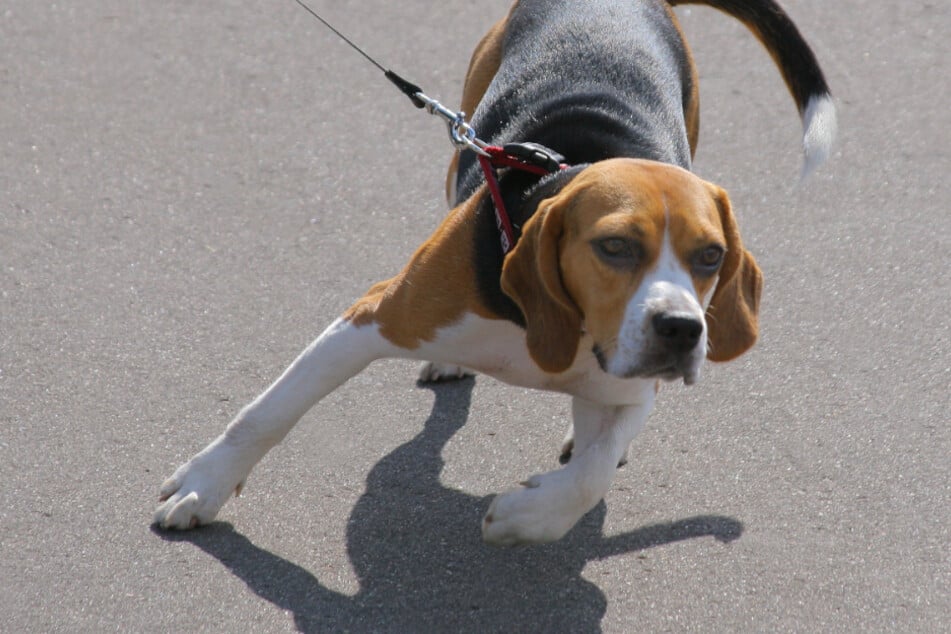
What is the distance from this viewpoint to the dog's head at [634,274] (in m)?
3.38

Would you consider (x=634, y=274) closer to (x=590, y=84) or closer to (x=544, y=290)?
(x=544, y=290)

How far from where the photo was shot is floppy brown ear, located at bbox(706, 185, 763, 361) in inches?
144

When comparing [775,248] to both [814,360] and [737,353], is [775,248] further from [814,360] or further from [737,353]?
[737,353]

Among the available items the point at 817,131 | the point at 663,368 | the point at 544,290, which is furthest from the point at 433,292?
the point at 817,131

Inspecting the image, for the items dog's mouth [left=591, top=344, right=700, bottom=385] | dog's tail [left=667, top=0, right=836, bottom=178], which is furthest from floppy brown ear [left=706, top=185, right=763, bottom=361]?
dog's tail [left=667, top=0, right=836, bottom=178]

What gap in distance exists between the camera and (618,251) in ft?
11.2

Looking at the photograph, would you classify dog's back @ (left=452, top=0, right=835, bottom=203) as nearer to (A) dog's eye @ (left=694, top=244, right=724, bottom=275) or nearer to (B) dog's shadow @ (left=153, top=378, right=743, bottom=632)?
(A) dog's eye @ (left=694, top=244, right=724, bottom=275)

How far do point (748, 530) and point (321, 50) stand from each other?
3.89 metres

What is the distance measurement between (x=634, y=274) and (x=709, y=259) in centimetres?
22

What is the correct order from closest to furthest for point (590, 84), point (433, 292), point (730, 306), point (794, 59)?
point (730, 306) → point (433, 292) → point (590, 84) → point (794, 59)

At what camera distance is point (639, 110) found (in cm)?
425

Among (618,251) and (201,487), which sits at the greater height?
(618,251)

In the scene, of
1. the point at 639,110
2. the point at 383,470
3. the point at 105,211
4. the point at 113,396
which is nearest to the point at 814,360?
the point at 639,110

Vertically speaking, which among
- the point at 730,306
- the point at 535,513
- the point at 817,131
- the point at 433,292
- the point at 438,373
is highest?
the point at 433,292
